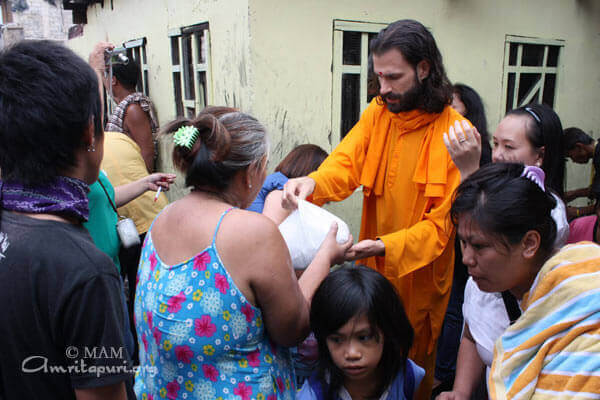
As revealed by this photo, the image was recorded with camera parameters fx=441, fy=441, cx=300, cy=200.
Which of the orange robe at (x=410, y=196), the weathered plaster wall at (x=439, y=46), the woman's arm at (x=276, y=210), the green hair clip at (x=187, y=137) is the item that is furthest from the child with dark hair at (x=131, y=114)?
the green hair clip at (x=187, y=137)

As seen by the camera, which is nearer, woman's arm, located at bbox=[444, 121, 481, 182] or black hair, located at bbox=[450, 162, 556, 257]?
black hair, located at bbox=[450, 162, 556, 257]

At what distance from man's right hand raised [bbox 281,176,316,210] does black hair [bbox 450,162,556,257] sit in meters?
0.85

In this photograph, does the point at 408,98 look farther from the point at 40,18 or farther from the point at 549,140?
the point at 40,18

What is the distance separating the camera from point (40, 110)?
0.94 metres

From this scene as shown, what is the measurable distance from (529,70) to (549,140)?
3.51 metres

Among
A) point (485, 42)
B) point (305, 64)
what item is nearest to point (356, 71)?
point (305, 64)

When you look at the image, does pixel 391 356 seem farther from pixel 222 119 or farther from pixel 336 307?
pixel 222 119

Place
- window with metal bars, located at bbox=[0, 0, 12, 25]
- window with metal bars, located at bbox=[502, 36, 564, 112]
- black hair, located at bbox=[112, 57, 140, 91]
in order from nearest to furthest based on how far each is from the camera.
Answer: black hair, located at bbox=[112, 57, 140, 91] → window with metal bars, located at bbox=[502, 36, 564, 112] → window with metal bars, located at bbox=[0, 0, 12, 25]

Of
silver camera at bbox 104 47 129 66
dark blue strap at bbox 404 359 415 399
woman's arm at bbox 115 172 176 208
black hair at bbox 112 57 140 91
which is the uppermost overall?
silver camera at bbox 104 47 129 66

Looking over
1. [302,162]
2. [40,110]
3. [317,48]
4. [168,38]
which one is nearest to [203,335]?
[40,110]

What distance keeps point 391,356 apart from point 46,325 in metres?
1.17

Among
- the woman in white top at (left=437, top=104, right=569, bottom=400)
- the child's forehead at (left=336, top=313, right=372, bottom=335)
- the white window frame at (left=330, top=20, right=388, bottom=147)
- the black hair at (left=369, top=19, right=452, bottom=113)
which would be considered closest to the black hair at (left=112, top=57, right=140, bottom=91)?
the white window frame at (left=330, top=20, right=388, bottom=147)

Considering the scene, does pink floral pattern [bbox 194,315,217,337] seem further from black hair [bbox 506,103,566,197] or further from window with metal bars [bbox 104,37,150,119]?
window with metal bars [bbox 104,37,150,119]

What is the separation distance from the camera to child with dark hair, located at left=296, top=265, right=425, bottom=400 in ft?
5.21
